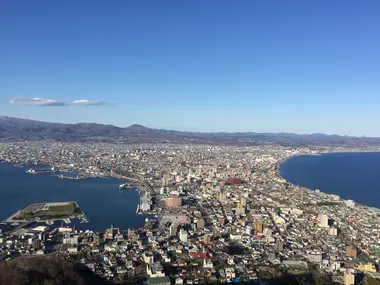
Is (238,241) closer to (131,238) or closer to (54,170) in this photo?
(131,238)

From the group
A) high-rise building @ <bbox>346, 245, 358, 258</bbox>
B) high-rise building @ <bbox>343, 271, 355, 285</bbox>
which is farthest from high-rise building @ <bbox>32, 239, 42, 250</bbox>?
high-rise building @ <bbox>346, 245, 358, 258</bbox>

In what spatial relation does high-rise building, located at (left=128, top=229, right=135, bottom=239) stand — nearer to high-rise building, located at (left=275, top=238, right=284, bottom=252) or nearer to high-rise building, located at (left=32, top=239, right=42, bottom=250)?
high-rise building, located at (left=32, top=239, right=42, bottom=250)

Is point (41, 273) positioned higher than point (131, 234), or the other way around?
point (41, 273)

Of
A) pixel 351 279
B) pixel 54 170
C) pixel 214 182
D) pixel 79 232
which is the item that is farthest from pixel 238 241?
pixel 54 170

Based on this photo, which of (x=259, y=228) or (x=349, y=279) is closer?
(x=349, y=279)

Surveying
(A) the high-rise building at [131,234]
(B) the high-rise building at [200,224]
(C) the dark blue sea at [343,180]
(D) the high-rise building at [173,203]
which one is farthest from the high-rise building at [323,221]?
(A) the high-rise building at [131,234]

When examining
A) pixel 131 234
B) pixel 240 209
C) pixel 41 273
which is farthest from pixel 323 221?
pixel 41 273

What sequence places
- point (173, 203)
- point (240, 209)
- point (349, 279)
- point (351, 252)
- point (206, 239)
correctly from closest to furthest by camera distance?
point (349, 279) < point (351, 252) < point (206, 239) < point (240, 209) < point (173, 203)

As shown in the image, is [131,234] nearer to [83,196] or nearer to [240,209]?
[240,209]

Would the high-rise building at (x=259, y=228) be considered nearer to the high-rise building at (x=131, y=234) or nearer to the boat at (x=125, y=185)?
the high-rise building at (x=131, y=234)
